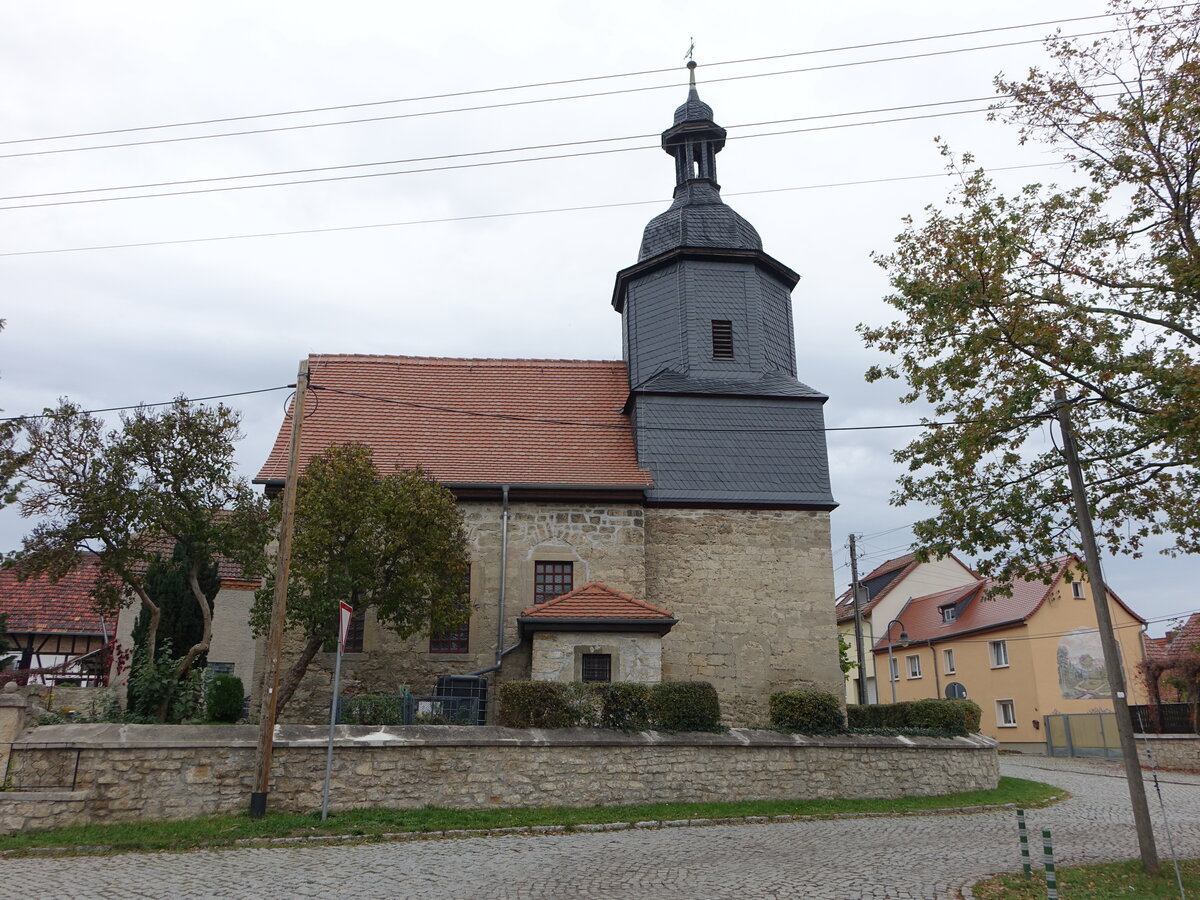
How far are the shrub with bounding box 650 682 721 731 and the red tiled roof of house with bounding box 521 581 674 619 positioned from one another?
2360mm

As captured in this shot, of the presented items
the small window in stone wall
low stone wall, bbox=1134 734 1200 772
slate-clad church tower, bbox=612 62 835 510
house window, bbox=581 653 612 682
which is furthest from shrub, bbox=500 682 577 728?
low stone wall, bbox=1134 734 1200 772

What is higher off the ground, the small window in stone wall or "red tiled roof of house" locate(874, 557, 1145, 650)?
"red tiled roof of house" locate(874, 557, 1145, 650)

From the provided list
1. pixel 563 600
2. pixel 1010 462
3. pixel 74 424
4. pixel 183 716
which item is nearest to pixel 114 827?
pixel 183 716

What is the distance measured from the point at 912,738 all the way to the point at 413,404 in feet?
44.3

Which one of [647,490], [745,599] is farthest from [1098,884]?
[647,490]

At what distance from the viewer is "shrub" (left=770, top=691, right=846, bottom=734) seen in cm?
1499

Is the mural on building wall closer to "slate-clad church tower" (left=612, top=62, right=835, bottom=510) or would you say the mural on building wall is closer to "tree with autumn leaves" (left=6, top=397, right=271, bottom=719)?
"slate-clad church tower" (left=612, top=62, right=835, bottom=510)

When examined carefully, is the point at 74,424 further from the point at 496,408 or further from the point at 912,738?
the point at 912,738

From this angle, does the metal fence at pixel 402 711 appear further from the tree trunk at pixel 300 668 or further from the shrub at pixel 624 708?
the shrub at pixel 624 708

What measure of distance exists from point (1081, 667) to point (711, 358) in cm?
2023

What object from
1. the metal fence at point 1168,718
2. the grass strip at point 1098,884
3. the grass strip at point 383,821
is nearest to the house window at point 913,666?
the metal fence at point 1168,718

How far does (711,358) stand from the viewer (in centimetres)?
2170

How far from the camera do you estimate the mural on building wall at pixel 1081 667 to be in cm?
3152

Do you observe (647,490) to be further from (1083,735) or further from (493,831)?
(1083,735)
